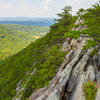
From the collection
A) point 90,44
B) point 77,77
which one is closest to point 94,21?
point 90,44

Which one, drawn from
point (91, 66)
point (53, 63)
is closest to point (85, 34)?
point (91, 66)

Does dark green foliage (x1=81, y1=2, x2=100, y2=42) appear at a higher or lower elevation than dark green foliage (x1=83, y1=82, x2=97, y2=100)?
higher

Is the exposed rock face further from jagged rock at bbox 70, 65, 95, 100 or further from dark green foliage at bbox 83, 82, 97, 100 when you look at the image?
dark green foliage at bbox 83, 82, 97, 100

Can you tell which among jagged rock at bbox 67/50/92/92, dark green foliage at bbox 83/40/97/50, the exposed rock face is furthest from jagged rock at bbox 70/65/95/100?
dark green foliage at bbox 83/40/97/50

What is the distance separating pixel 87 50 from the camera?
13188 millimetres

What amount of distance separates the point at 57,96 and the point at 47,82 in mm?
4778

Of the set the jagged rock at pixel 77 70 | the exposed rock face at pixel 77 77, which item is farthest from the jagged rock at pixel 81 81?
the jagged rock at pixel 77 70

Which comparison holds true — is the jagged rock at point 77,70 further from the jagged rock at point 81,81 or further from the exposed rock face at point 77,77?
the jagged rock at point 81,81

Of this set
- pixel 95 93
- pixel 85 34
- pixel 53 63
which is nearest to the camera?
pixel 95 93

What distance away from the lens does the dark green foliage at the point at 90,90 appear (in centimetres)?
918

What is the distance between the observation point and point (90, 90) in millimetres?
9375

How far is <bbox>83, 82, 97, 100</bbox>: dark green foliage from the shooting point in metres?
9.18

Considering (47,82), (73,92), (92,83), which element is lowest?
(47,82)

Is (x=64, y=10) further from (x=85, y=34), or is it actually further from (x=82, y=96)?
(x=82, y=96)
